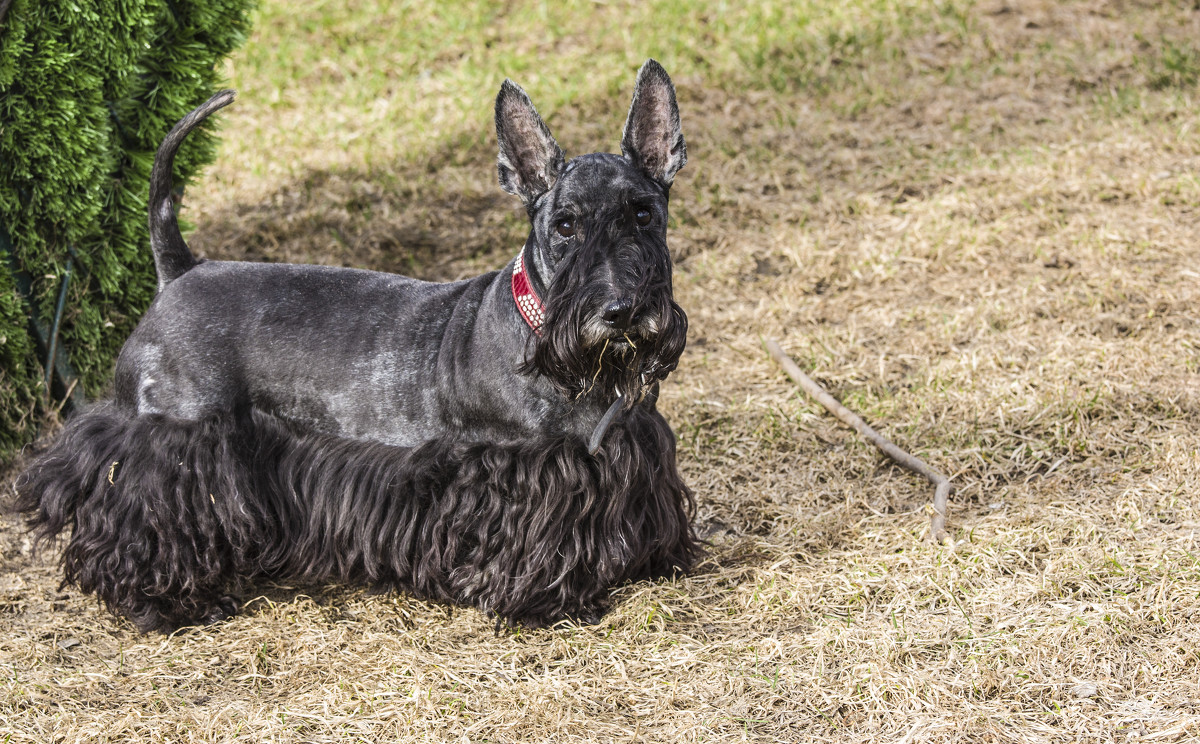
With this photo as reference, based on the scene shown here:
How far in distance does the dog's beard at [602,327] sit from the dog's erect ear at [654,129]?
0.34m

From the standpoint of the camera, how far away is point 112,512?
→ 3672 mm

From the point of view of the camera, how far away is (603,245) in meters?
3.14

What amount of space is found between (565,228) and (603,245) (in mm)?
177

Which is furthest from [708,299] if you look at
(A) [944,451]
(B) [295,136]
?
(B) [295,136]

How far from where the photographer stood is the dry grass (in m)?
3.20

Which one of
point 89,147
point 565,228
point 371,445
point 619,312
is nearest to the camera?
point 619,312

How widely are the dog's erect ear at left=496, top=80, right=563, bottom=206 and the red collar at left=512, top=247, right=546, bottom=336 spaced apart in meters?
0.23

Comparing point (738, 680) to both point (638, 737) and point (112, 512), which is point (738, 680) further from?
point (112, 512)

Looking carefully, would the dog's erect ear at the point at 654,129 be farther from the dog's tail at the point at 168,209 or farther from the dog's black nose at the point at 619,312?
the dog's tail at the point at 168,209

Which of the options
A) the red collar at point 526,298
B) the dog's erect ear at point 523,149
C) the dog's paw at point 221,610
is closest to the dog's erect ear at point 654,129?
the dog's erect ear at point 523,149

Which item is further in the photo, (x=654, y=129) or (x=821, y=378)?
(x=821, y=378)

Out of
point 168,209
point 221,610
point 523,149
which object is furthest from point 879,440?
point 168,209

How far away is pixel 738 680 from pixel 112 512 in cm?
219

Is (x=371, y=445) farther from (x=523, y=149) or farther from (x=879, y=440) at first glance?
(x=879, y=440)
